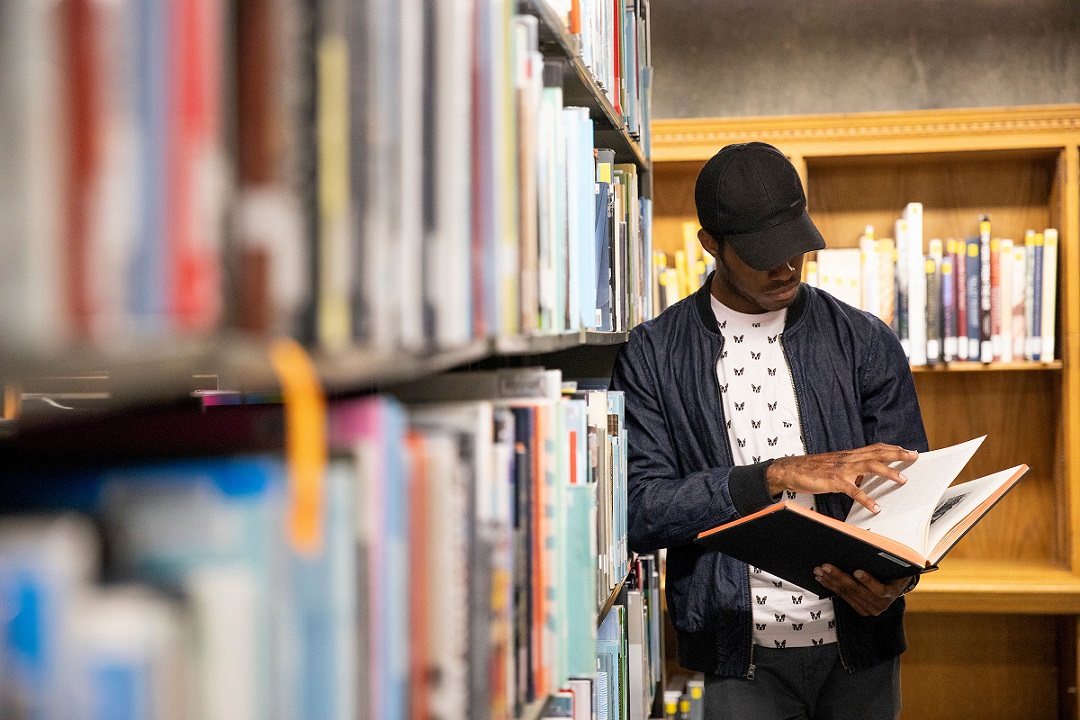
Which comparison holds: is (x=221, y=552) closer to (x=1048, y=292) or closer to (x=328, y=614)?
(x=328, y=614)

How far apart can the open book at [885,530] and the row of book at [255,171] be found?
27.7 inches

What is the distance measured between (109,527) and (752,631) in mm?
1417

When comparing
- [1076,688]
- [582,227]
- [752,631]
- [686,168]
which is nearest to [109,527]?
[582,227]

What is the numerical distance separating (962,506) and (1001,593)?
4.89ft

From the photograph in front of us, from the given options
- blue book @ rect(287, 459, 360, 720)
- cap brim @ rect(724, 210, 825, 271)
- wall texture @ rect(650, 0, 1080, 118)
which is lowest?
blue book @ rect(287, 459, 360, 720)

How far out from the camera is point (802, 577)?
4.83 ft

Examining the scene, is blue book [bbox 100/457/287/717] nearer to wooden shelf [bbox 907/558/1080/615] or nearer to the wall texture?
wooden shelf [bbox 907/558/1080/615]

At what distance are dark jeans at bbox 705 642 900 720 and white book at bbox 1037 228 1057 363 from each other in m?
1.40

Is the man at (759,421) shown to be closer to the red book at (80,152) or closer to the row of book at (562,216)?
the row of book at (562,216)

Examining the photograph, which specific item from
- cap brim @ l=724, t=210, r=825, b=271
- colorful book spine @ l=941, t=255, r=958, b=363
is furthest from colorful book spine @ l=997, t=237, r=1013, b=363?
cap brim @ l=724, t=210, r=825, b=271

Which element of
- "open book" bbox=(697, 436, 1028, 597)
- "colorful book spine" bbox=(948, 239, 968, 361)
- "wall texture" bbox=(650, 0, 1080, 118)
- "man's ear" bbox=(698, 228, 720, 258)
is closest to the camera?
"open book" bbox=(697, 436, 1028, 597)

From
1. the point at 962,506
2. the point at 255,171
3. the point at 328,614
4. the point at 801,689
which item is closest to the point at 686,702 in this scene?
the point at 801,689

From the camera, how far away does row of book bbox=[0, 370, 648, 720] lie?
0.31 m

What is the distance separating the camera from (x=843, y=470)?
1.41m
